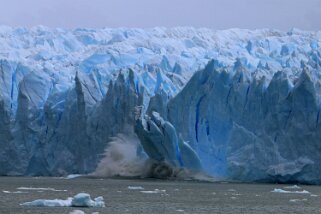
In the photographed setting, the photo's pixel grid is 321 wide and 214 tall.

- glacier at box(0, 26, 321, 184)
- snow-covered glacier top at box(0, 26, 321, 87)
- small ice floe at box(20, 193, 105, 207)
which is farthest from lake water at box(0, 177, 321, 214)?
snow-covered glacier top at box(0, 26, 321, 87)

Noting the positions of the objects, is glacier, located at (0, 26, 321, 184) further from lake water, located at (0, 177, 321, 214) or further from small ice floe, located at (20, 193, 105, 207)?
small ice floe, located at (20, 193, 105, 207)

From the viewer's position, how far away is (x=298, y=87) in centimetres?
2403

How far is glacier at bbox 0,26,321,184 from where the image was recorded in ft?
79.4

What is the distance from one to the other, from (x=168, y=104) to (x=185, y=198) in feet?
28.8

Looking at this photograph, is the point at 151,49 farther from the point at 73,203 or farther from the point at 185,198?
the point at 73,203

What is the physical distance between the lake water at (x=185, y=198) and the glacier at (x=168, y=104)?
4.18 ft

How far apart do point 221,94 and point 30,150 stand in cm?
888

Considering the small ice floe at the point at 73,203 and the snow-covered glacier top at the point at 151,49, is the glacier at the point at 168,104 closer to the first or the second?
the snow-covered glacier top at the point at 151,49

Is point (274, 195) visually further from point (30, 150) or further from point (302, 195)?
point (30, 150)

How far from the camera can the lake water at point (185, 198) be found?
15719 mm

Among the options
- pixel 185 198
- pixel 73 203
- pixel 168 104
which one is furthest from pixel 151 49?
pixel 73 203

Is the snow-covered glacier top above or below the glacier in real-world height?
above

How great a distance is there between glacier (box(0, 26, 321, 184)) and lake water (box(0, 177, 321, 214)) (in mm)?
1275

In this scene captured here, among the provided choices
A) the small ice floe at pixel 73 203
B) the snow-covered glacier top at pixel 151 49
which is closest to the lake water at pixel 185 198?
the small ice floe at pixel 73 203
